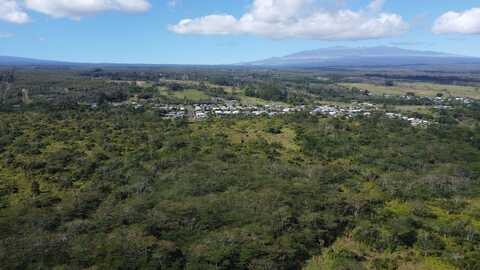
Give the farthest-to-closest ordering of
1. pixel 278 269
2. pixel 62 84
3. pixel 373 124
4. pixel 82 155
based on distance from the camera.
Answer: pixel 62 84 < pixel 373 124 < pixel 82 155 < pixel 278 269

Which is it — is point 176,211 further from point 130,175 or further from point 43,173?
point 43,173

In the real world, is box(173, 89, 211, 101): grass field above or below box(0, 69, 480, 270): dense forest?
above

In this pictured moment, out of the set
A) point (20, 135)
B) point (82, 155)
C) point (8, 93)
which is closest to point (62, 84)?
point (8, 93)

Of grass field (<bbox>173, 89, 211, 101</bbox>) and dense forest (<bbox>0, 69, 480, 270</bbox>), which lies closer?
dense forest (<bbox>0, 69, 480, 270</bbox>)

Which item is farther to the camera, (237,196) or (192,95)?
(192,95)

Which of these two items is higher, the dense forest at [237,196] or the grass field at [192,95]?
the grass field at [192,95]

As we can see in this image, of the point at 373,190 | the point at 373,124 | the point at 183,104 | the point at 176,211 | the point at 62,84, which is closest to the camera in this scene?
the point at 176,211

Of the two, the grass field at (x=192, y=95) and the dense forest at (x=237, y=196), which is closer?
the dense forest at (x=237, y=196)

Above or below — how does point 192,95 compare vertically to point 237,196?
above
